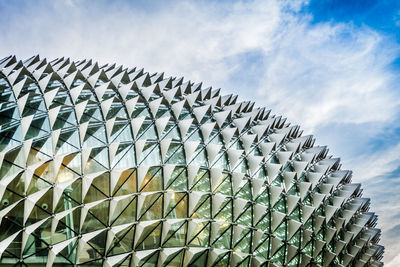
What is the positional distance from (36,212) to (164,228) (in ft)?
22.4

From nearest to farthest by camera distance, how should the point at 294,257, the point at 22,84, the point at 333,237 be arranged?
the point at 22,84
the point at 294,257
the point at 333,237

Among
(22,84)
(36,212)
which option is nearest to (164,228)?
(36,212)

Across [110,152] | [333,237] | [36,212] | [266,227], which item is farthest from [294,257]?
[36,212]

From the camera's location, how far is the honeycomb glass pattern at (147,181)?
1595cm

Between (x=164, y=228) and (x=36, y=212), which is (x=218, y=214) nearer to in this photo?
(x=164, y=228)

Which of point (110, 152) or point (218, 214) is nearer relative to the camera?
point (110, 152)

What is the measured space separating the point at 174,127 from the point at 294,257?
1304 centimetres

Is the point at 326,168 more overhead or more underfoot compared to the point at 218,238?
more overhead

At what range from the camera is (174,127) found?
21828 mm

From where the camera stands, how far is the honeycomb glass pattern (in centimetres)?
1595

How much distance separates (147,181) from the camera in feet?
59.4

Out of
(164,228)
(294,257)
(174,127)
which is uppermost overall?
(174,127)

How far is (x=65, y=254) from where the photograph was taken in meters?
15.7

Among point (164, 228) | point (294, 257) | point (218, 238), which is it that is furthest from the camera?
point (294, 257)
